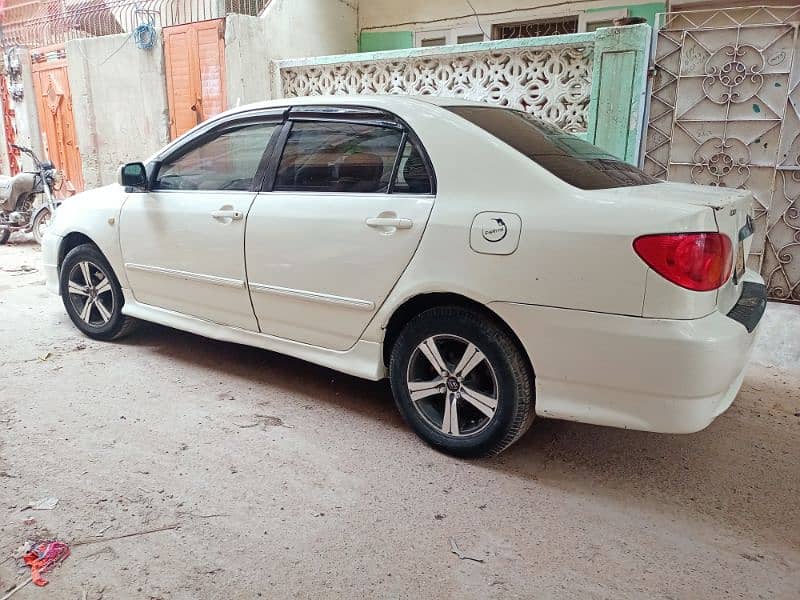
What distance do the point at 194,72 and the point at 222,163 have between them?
15.9 feet

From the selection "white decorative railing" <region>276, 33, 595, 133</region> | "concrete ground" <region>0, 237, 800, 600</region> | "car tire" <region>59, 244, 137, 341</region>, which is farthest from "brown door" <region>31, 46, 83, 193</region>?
"concrete ground" <region>0, 237, 800, 600</region>

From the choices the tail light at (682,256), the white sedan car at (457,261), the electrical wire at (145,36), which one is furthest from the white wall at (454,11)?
the tail light at (682,256)

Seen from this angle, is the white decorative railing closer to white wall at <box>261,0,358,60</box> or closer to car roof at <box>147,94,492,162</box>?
white wall at <box>261,0,358,60</box>

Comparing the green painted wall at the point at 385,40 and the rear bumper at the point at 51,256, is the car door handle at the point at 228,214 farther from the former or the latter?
the green painted wall at the point at 385,40

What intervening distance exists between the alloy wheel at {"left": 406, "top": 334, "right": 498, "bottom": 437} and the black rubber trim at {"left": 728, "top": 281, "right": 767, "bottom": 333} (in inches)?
39.3

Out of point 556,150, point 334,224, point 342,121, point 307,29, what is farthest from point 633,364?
point 307,29

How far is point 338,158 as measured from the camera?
9.67 ft

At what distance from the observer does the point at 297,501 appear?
2373mm

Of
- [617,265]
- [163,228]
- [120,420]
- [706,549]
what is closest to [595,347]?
[617,265]

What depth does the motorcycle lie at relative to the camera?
7957 mm

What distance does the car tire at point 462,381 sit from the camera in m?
2.47

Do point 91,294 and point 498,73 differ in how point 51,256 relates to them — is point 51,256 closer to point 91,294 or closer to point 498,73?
point 91,294

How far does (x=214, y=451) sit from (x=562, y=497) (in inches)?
61.7

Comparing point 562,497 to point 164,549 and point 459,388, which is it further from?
point 164,549
